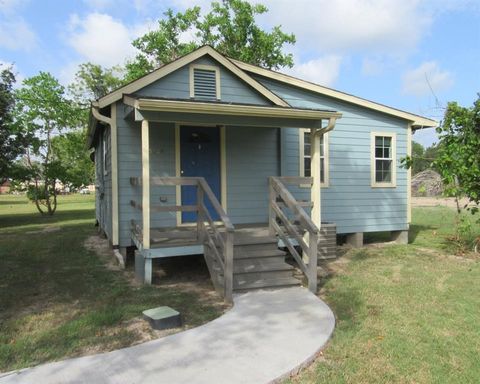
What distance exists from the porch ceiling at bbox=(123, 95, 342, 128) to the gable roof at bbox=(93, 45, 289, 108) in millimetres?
1070

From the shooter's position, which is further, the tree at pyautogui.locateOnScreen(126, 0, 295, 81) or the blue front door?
the tree at pyautogui.locateOnScreen(126, 0, 295, 81)

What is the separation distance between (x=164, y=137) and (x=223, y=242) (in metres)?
3.14

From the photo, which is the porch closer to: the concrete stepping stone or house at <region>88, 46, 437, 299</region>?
house at <region>88, 46, 437, 299</region>

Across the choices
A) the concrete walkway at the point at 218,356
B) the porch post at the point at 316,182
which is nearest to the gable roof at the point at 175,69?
the porch post at the point at 316,182

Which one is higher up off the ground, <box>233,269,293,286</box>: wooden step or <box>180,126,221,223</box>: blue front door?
<box>180,126,221,223</box>: blue front door

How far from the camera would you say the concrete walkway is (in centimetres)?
332

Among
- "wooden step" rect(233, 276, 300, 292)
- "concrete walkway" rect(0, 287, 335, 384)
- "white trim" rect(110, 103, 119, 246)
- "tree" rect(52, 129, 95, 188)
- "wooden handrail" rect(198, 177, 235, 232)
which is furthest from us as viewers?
"tree" rect(52, 129, 95, 188)

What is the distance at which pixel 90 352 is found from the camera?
3.88 metres

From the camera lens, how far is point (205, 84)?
8.34 meters

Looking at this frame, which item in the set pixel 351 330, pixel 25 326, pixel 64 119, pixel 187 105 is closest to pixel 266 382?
pixel 351 330

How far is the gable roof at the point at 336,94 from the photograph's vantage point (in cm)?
927

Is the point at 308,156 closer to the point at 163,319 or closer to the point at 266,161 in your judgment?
the point at 266,161

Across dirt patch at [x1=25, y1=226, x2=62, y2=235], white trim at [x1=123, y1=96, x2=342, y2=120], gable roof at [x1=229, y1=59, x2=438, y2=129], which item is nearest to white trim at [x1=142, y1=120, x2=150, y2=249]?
white trim at [x1=123, y1=96, x2=342, y2=120]

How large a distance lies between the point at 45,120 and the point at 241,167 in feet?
59.9
